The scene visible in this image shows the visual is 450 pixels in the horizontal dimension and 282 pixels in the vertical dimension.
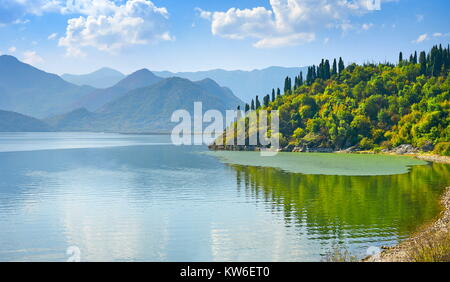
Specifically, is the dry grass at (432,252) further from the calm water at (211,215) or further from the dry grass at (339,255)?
the calm water at (211,215)

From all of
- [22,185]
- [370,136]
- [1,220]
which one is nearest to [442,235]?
[1,220]

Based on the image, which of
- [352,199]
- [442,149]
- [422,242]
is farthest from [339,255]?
[442,149]

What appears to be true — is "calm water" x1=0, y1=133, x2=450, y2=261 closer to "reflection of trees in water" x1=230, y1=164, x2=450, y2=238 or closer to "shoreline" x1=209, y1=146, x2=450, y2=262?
"reflection of trees in water" x1=230, y1=164, x2=450, y2=238

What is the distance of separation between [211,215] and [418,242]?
25903mm

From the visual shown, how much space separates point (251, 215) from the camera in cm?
5594

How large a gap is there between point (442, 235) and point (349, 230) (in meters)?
9.49

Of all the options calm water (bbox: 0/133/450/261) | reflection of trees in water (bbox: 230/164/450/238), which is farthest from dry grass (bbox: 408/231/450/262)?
reflection of trees in water (bbox: 230/164/450/238)

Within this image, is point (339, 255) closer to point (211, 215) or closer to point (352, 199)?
point (211, 215)

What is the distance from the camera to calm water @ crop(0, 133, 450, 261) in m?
40.3

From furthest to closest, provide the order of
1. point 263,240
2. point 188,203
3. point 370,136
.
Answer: point 370,136 < point 188,203 < point 263,240

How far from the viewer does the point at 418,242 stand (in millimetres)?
38344
